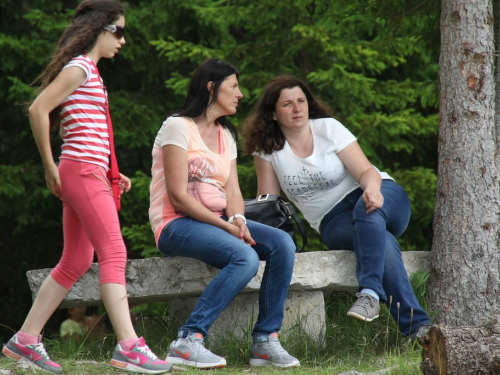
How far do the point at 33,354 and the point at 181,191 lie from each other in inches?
44.7

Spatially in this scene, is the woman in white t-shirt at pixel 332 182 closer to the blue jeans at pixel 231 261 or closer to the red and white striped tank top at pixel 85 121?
the blue jeans at pixel 231 261

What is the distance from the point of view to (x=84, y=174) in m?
3.39

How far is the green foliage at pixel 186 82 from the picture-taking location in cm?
771

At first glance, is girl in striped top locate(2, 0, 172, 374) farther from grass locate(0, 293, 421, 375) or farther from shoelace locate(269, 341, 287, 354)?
shoelace locate(269, 341, 287, 354)

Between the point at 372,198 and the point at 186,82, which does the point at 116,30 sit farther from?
the point at 186,82

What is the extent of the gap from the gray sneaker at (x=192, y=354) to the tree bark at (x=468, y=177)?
1.59 m

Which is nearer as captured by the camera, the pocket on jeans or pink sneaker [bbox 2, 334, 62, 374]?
the pocket on jeans

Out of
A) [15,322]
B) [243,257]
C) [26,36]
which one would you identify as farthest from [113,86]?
[243,257]

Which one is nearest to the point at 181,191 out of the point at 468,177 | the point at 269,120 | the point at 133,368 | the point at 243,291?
the point at 243,291

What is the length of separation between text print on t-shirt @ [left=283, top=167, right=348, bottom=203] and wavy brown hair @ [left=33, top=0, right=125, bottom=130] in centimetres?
154

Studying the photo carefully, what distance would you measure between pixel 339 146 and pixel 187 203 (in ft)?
3.83

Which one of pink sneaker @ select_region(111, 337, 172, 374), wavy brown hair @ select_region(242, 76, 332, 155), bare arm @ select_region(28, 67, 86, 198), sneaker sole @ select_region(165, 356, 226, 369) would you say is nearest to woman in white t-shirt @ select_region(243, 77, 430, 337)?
wavy brown hair @ select_region(242, 76, 332, 155)

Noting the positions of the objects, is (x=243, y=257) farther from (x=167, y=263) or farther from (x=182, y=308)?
(x=182, y=308)

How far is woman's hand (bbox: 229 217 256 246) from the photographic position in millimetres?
3850
